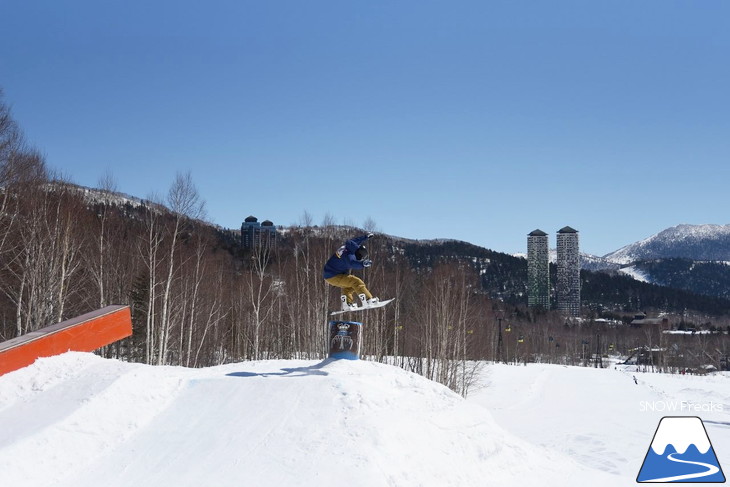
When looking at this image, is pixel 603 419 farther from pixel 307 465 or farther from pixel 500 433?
pixel 307 465

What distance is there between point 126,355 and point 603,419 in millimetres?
26817

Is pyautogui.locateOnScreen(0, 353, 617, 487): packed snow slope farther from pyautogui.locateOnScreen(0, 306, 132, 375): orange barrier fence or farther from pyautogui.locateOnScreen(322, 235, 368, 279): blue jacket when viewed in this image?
pyautogui.locateOnScreen(322, 235, 368, 279): blue jacket

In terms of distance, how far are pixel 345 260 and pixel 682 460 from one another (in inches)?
355

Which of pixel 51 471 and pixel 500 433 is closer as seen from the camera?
pixel 51 471

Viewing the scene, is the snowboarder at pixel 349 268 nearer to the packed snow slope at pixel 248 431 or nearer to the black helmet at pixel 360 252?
the black helmet at pixel 360 252

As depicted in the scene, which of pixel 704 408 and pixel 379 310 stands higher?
pixel 379 310

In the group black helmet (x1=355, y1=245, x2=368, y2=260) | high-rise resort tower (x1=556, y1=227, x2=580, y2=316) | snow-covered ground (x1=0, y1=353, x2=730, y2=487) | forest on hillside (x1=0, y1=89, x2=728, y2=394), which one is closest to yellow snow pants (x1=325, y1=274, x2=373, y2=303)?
black helmet (x1=355, y1=245, x2=368, y2=260)

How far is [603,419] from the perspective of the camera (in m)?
27.3

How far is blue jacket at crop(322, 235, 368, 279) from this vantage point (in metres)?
13.8

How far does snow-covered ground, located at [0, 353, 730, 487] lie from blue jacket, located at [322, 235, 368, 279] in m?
2.35

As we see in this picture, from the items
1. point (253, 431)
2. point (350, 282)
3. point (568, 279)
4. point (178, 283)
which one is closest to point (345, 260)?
point (350, 282)

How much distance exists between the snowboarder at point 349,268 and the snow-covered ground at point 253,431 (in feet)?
5.69

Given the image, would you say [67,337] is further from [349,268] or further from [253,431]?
[349,268]

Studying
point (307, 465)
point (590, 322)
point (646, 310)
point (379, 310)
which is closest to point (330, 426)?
point (307, 465)
